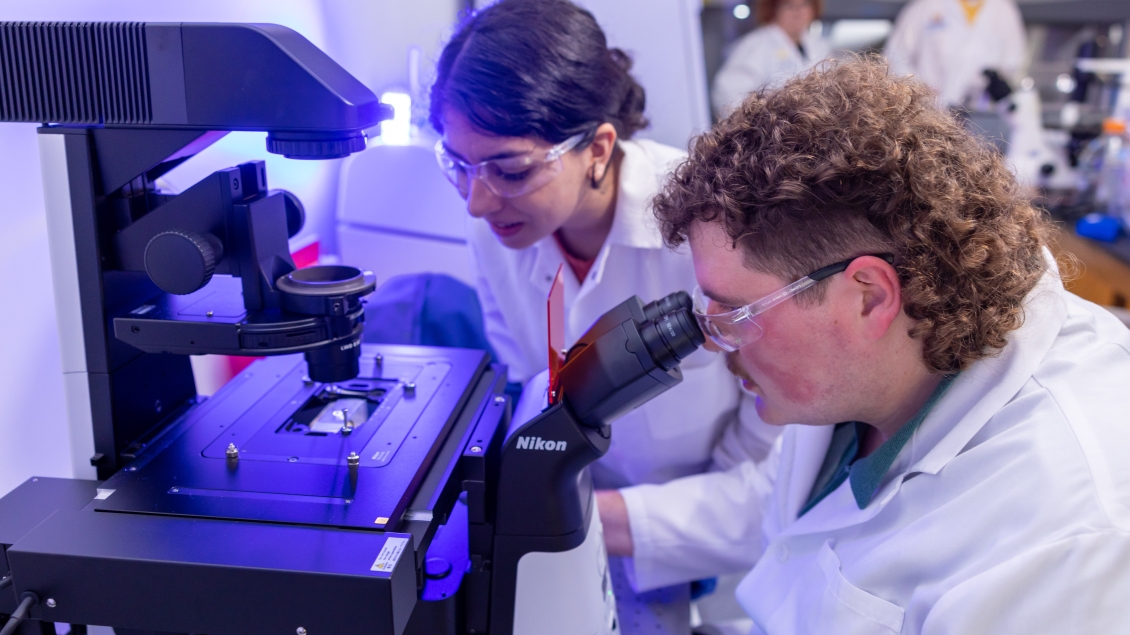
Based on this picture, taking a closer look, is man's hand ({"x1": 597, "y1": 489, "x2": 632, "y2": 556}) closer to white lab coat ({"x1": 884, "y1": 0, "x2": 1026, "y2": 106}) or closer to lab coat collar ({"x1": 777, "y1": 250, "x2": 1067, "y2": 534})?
lab coat collar ({"x1": 777, "y1": 250, "x2": 1067, "y2": 534})

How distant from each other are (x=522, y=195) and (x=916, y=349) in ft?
2.14

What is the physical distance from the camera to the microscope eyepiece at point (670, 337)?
846 millimetres

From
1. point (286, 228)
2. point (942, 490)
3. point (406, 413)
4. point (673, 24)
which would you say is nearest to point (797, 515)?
point (942, 490)

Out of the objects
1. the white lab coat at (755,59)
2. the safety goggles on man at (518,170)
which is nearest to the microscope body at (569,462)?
the safety goggles on man at (518,170)

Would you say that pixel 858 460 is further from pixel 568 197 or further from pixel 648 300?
pixel 568 197

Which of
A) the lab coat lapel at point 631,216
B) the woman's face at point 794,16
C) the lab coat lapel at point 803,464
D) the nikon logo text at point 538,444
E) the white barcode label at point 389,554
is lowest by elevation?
the lab coat lapel at point 803,464

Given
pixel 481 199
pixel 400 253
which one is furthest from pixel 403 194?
pixel 481 199

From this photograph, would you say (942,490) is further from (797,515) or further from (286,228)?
(286,228)

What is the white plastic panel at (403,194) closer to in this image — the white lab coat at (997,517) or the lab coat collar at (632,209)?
the lab coat collar at (632,209)

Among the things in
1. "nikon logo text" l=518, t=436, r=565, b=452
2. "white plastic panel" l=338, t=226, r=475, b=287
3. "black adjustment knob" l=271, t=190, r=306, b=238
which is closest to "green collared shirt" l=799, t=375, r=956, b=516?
"nikon logo text" l=518, t=436, r=565, b=452

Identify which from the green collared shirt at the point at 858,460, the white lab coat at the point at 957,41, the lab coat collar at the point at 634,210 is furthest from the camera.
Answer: the white lab coat at the point at 957,41

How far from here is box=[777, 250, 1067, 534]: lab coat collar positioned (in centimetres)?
87

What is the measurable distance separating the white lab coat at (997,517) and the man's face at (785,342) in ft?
0.41

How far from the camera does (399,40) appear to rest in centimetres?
245
